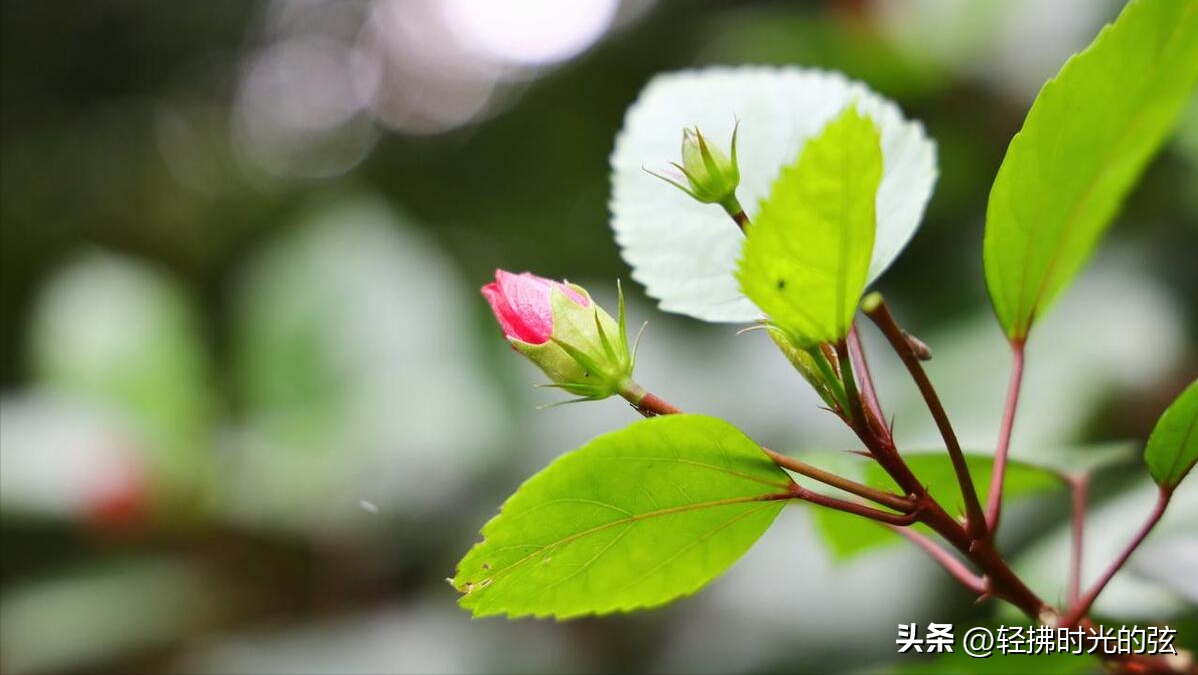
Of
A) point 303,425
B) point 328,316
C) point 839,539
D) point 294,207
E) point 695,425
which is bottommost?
point 839,539

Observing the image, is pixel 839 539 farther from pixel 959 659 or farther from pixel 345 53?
pixel 345 53

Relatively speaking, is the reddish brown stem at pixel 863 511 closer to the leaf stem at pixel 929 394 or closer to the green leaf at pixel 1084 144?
the leaf stem at pixel 929 394

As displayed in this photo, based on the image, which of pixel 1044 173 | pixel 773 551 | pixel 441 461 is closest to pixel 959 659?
pixel 1044 173

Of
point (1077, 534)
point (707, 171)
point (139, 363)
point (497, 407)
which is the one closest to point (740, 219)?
point (707, 171)

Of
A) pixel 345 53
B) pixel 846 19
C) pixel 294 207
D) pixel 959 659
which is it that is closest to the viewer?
pixel 959 659

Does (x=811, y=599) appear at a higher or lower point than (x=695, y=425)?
lower

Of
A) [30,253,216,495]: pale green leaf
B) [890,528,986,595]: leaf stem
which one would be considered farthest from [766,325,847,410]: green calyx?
[30,253,216,495]: pale green leaf
